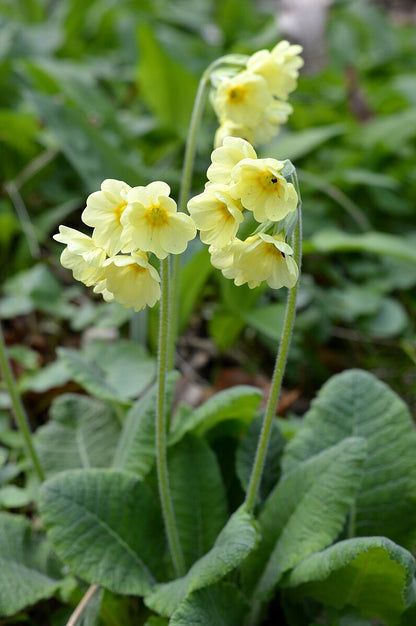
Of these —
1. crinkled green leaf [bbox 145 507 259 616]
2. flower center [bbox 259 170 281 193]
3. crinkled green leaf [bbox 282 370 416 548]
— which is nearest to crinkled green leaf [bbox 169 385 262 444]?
crinkled green leaf [bbox 282 370 416 548]

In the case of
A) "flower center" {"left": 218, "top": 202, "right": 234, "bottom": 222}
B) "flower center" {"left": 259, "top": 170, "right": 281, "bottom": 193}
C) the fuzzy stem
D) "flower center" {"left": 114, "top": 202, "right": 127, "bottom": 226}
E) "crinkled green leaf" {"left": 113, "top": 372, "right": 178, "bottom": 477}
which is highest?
"flower center" {"left": 259, "top": 170, "right": 281, "bottom": 193}

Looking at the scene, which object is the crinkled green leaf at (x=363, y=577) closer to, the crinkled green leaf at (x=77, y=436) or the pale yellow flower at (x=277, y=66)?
the crinkled green leaf at (x=77, y=436)

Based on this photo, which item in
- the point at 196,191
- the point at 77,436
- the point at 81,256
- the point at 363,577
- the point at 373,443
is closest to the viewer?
the point at 81,256

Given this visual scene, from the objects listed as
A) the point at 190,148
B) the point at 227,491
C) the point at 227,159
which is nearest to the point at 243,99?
the point at 190,148

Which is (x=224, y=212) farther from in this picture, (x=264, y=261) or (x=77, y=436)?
(x=77, y=436)

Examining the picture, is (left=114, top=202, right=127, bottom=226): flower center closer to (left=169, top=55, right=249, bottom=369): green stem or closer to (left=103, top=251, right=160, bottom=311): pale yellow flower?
(left=103, top=251, right=160, bottom=311): pale yellow flower
